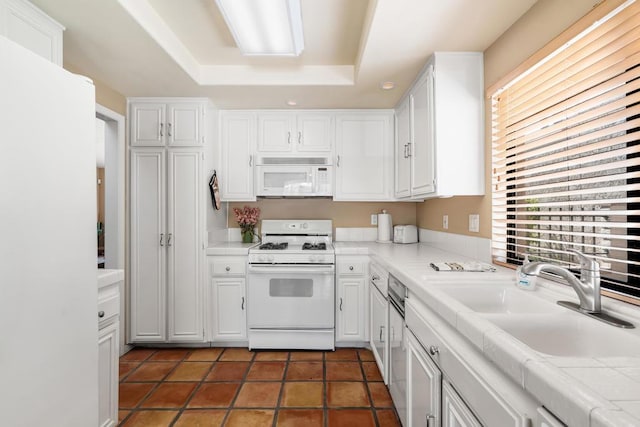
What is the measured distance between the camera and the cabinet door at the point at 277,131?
2.98 m

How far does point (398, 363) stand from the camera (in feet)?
5.60

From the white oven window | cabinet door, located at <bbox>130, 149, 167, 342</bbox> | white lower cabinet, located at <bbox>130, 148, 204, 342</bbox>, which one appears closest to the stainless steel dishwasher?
the white oven window

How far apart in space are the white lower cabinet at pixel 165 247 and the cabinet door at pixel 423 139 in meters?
1.83

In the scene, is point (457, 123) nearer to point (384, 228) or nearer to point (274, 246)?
point (384, 228)

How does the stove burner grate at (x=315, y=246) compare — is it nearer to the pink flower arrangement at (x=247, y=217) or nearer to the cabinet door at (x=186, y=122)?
the pink flower arrangement at (x=247, y=217)

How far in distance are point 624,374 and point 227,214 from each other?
3.12 metres

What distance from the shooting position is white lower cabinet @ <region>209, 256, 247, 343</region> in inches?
106

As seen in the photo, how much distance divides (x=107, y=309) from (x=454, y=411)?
5.37 ft

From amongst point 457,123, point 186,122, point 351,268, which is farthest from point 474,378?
point 186,122

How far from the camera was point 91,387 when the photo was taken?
1.19 meters

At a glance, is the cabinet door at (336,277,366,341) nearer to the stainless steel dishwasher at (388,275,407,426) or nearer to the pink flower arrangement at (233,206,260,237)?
the stainless steel dishwasher at (388,275,407,426)

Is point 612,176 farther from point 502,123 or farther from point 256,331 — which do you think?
point 256,331

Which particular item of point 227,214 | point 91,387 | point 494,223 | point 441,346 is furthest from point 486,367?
point 227,214

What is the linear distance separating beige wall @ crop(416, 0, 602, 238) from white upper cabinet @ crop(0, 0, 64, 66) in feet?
8.02
